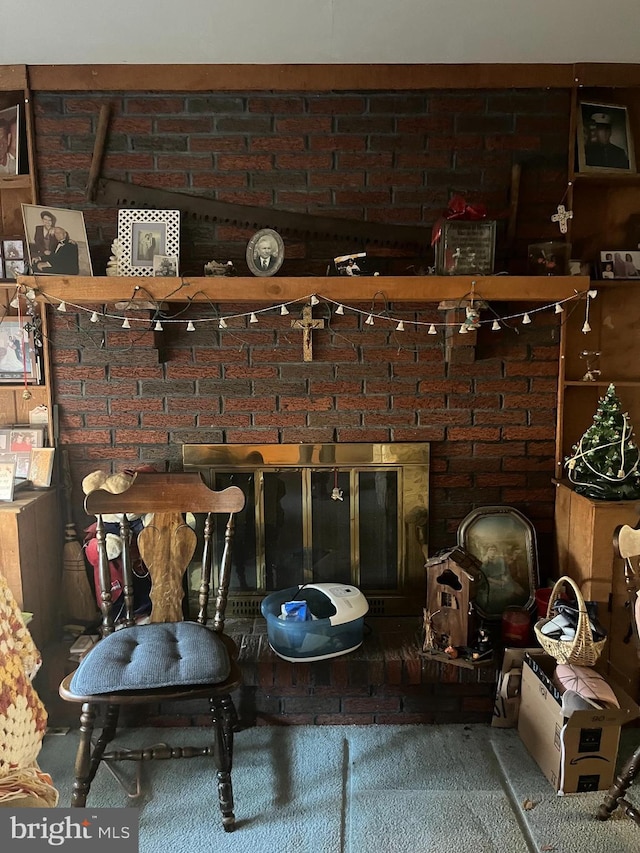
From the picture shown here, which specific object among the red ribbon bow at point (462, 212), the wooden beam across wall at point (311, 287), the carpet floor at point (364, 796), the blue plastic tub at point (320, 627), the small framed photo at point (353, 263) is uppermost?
the red ribbon bow at point (462, 212)

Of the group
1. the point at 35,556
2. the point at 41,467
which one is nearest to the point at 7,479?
the point at 41,467

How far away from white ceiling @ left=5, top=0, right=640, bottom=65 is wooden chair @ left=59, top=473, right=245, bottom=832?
1455mm

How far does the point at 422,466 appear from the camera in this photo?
238cm

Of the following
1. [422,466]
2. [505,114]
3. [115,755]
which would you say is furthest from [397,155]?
[115,755]

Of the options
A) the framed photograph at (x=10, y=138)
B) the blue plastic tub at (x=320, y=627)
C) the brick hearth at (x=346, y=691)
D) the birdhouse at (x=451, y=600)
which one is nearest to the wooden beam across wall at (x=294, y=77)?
the framed photograph at (x=10, y=138)

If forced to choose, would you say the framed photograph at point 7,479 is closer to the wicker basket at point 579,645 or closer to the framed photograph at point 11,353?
the framed photograph at point 11,353

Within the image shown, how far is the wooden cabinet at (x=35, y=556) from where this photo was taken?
2.05 meters

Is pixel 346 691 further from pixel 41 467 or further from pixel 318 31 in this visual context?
pixel 318 31

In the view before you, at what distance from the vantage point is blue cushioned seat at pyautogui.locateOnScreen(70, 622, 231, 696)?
62.6 inches

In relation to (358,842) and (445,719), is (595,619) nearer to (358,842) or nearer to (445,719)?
(445,719)

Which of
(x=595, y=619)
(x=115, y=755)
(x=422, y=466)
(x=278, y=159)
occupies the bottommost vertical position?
(x=115, y=755)

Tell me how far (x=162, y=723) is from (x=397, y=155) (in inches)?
88.0

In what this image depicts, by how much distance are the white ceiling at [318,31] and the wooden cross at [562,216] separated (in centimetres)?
52

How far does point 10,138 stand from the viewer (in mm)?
2232
